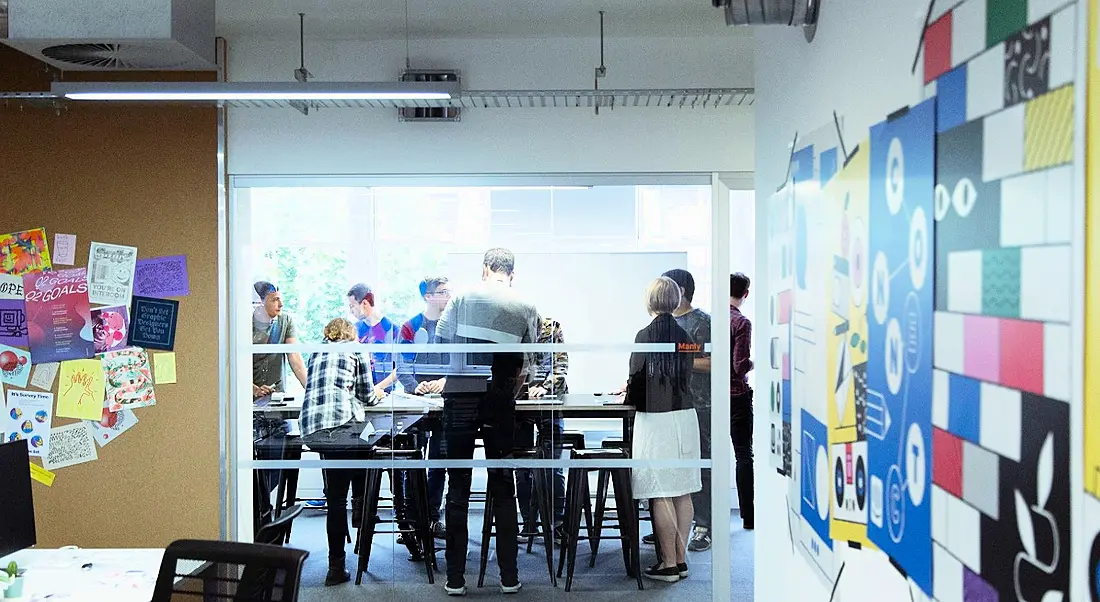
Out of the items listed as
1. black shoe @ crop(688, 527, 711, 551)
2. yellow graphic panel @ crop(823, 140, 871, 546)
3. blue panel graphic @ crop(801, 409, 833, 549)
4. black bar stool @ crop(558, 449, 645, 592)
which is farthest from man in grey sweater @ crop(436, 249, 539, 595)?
yellow graphic panel @ crop(823, 140, 871, 546)

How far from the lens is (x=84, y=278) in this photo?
496 cm

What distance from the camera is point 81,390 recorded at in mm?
4980

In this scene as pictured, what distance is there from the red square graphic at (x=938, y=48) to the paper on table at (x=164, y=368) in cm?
409

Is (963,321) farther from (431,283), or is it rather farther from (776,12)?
(431,283)

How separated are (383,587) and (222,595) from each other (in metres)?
2.11

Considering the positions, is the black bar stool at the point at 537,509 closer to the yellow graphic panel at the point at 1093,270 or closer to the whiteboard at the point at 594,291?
the whiteboard at the point at 594,291

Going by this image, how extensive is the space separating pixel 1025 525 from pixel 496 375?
12.1 feet

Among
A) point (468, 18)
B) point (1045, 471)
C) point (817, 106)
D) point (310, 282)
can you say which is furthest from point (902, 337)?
point (310, 282)

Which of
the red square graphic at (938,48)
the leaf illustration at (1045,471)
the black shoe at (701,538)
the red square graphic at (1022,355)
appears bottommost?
the black shoe at (701,538)

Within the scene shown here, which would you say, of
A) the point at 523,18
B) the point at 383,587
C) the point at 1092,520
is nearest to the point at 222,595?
the point at 383,587

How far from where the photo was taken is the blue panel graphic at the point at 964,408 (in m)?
1.66

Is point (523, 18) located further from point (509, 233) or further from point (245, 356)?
point (245, 356)

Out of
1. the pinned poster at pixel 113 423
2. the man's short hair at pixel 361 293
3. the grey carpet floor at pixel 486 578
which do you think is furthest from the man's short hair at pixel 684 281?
the pinned poster at pixel 113 423

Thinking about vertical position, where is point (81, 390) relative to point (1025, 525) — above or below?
below
